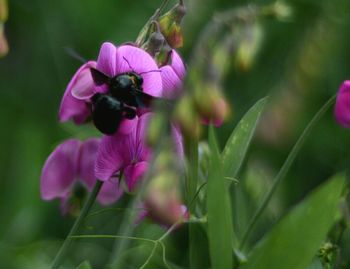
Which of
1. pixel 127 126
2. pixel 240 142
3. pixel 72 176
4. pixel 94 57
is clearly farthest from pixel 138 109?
pixel 94 57

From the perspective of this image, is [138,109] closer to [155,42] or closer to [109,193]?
[155,42]

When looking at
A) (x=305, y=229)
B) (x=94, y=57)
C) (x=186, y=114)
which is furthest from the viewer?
(x=94, y=57)

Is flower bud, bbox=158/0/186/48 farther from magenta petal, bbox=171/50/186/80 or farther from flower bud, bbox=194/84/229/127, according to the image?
flower bud, bbox=194/84/229/127

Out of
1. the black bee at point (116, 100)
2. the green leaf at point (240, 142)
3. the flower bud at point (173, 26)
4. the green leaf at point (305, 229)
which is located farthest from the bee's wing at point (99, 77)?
the green leaf at point (305, 229)

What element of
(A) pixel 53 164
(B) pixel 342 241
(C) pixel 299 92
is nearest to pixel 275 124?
(C) pixel 299 92

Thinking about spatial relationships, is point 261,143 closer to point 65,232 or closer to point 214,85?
point 65,232

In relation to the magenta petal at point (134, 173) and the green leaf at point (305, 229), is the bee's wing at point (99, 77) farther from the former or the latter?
the green leaf at point (305, 229)
